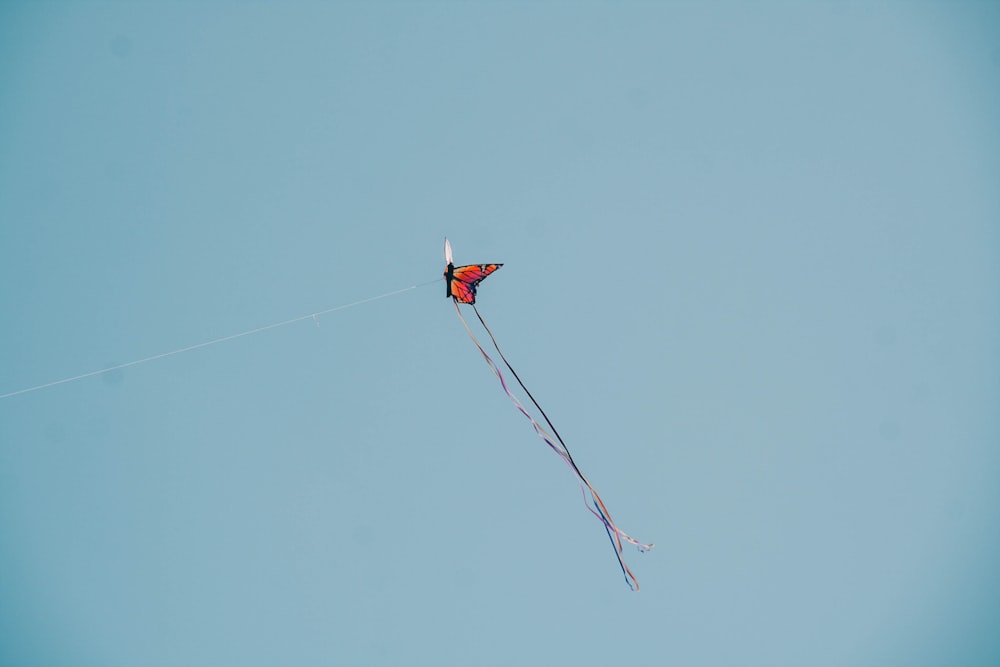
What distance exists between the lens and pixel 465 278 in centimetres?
807

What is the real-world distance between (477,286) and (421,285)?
0.92 meters

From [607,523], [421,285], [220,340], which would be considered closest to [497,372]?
[421,285]

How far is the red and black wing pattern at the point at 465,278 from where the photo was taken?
7859 mm

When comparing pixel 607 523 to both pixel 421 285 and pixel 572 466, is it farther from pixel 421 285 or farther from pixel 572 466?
pixel 421 285

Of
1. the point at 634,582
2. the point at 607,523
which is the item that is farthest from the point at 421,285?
the point at 634,582

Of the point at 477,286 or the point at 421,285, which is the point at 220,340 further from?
the point at 477,286

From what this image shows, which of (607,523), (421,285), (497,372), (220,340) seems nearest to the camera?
(607,523)

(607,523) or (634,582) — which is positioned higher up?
(607,523)

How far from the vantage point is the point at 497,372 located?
319 inches

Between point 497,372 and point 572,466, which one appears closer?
point 572,466

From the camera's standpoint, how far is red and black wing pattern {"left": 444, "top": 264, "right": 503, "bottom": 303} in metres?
7.86

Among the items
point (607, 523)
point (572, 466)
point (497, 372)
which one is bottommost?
point (607, 523)

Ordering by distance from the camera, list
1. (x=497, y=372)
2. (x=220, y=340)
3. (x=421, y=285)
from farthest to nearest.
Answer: (x=220, y=340), (x=421, y=285), (x=497, y=372)

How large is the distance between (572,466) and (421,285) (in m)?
3.33
